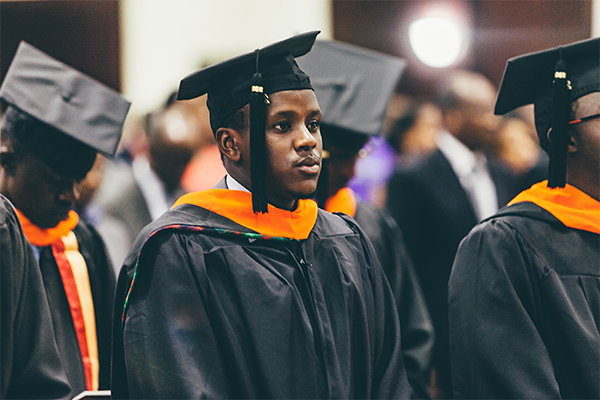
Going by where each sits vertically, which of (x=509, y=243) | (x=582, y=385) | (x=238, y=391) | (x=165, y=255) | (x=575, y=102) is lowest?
(x=582, y=385)

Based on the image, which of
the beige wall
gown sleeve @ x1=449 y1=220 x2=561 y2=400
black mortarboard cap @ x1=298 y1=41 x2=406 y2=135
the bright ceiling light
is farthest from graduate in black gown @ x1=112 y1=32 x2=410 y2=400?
the beige wall

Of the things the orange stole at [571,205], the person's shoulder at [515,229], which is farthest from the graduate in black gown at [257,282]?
the orange stole at [571,205]

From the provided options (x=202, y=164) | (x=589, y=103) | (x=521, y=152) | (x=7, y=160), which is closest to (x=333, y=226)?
(x=589, y=103)

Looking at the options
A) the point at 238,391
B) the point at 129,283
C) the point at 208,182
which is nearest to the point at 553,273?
the point at 238,391

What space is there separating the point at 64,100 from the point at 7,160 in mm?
333

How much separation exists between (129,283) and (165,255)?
0.14 meters

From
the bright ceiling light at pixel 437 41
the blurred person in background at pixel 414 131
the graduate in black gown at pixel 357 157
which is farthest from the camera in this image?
the bright ceiling light at pixel 437 41

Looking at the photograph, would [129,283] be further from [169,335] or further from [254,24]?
[254,24]

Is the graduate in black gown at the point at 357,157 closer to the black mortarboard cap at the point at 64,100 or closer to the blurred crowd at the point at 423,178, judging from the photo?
the blurred crowd at the point at 423,178

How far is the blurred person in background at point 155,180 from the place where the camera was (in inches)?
207

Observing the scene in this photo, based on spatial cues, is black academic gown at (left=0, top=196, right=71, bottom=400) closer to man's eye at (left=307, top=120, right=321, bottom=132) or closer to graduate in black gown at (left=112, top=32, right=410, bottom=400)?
graduate in black gown at (left=112, top=32, right=410, bottom=400)

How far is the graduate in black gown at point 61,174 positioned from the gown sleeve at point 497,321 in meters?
1.43

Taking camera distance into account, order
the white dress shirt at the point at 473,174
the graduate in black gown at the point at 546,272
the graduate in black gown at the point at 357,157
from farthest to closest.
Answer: the white dress shirt at the point at 473,174 < the graduate in black gown at the point at 357,157 < the graduate in black gown at the point at 546,272

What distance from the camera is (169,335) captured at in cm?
224
